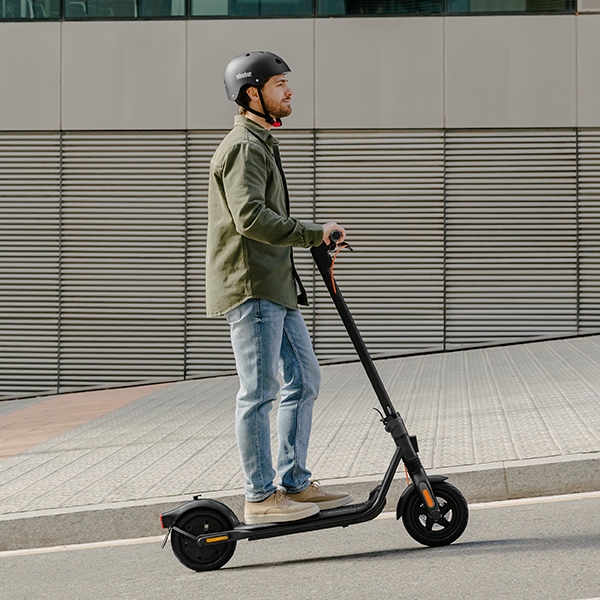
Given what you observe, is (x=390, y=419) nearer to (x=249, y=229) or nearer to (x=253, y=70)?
(x=249, y=229)

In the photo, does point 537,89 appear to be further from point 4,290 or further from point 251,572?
point 251,572

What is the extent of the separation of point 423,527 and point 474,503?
1.00 meters

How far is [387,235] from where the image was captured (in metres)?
11.9

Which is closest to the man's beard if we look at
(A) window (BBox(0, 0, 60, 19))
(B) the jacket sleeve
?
(B) the jacket sleeve

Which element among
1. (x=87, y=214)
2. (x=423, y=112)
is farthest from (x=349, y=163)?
(x=87, y=214)

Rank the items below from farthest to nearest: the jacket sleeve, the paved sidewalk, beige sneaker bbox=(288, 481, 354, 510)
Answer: the paved sidewalk, beige sneaker bbox=(288, 481, 354, 510), the jacket sleeve

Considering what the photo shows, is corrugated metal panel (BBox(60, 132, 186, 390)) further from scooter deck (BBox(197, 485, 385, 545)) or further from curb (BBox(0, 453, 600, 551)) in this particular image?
scooter deck (BBox(197, 485, 385, 545))

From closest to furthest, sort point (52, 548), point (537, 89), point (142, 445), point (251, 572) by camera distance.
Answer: point (251, 572)
point (52, 548)
point (142, 445)
point (537, 89)

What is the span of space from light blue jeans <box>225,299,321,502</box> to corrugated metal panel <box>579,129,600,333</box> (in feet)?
29.6

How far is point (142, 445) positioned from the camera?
6434mm

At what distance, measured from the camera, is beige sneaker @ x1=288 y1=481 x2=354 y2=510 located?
12.3 feet

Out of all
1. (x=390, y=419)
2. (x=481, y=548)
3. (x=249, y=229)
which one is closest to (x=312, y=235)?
(x=249, y=229)

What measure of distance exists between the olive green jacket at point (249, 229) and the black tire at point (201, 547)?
847mm

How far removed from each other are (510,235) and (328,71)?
337 centimetres
